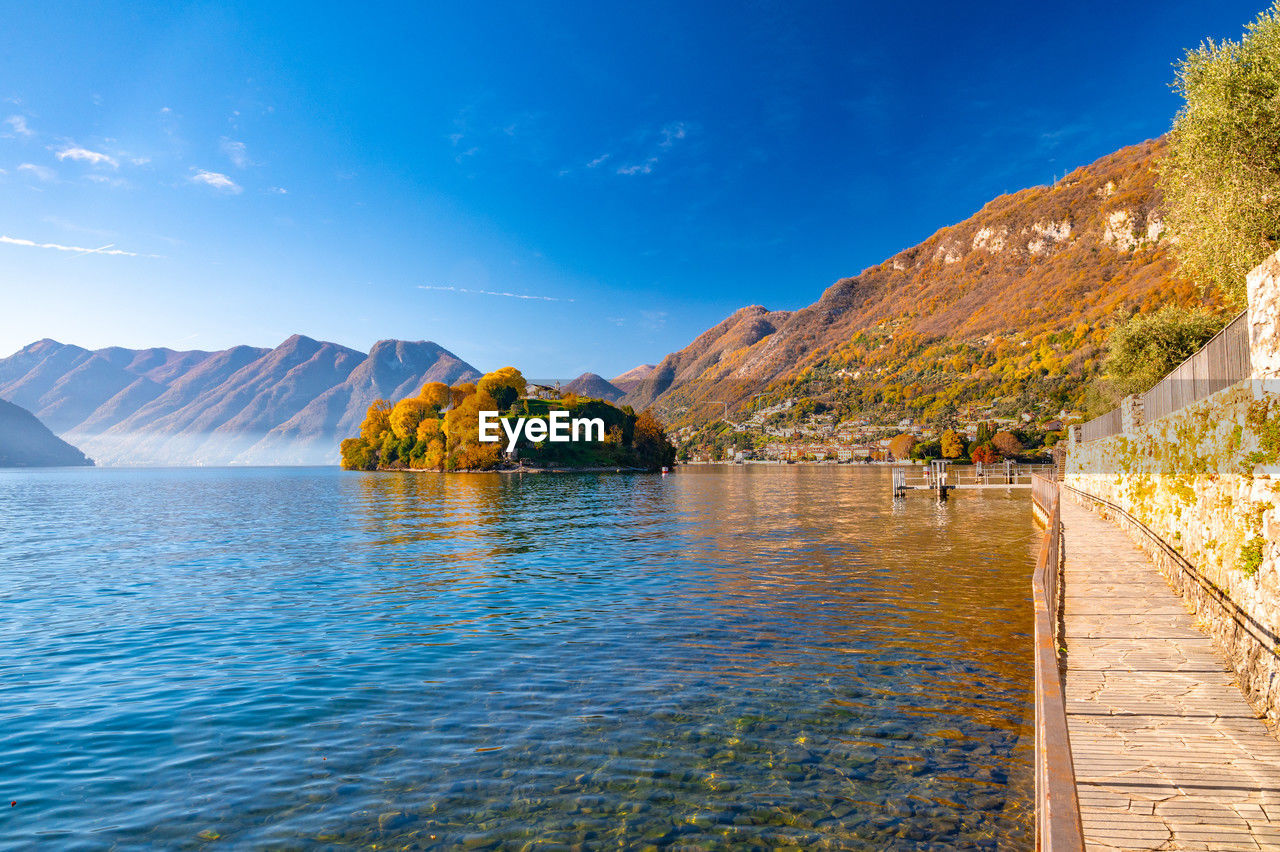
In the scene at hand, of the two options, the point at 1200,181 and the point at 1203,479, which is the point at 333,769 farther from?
the point at 1200,181

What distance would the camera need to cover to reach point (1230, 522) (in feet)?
34.4

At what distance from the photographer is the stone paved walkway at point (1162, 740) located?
5723 mm

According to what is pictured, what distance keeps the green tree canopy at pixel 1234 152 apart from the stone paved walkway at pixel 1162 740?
58.9 feet

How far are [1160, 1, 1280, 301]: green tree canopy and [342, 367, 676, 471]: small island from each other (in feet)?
423

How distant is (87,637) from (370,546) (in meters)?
16.1

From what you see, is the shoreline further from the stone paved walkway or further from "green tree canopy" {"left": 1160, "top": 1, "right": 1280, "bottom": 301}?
the stone paved walkway

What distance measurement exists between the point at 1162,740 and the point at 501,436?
143802 millimetres

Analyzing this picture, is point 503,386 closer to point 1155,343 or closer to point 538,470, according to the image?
point 538,470

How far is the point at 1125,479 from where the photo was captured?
86.1 ft

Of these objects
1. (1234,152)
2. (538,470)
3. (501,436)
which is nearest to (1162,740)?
(1234,152)

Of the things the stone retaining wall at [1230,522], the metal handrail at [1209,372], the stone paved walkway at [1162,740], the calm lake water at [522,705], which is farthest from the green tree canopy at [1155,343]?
the stone paved walkway at [1162,740]

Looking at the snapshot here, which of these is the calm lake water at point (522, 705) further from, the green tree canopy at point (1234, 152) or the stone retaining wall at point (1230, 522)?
the green tree canopy at point (1234, 152)

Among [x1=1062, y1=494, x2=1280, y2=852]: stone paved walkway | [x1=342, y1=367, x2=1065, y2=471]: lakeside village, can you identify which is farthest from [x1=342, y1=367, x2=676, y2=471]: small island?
[x1=1062, y1=494, x2=1280, y2=852]: stone paved walkway

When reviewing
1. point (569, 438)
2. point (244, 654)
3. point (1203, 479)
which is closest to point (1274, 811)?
point (1203, 479)
